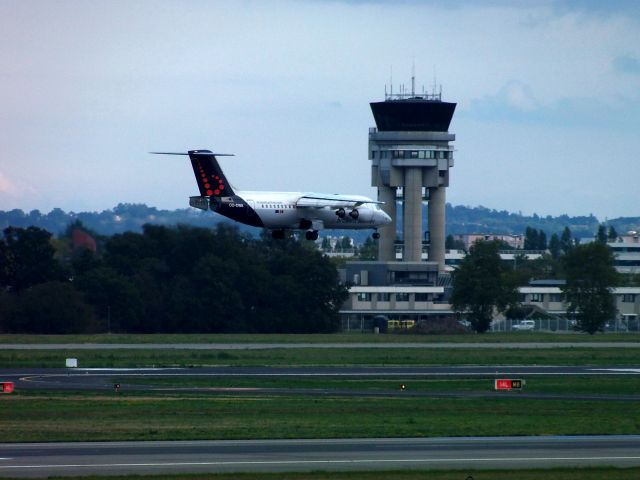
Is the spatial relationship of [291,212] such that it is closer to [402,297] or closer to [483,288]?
[483,288]

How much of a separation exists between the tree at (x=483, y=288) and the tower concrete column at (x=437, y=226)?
42.3 metres

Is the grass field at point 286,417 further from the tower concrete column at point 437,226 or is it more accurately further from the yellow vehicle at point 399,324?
the tower concrete column at point 437,226

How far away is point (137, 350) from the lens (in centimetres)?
10231

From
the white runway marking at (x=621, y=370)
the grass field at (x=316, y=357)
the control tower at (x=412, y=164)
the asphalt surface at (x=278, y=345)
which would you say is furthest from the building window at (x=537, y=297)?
the white runway marking at (x=621, y=370)

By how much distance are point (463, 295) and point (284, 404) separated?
283ft

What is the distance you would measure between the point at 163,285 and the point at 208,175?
5697 centimetres

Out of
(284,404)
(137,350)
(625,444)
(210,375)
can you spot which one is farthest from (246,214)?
(625,444)

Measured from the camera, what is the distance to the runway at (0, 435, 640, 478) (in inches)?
1705

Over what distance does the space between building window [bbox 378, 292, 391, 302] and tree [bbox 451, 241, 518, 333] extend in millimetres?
25528

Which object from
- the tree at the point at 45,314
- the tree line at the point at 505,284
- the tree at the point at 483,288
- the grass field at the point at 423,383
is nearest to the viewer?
the grass field at the point at 423,383

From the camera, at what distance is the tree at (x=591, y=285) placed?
470ft

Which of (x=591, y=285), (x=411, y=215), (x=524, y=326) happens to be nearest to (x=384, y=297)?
(x=411, y=215)

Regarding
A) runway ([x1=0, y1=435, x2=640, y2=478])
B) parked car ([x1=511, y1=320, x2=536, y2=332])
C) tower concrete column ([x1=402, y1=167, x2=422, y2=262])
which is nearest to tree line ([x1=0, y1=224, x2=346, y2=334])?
parked car ([x1=511, y1=320, x2=536, y2=332])

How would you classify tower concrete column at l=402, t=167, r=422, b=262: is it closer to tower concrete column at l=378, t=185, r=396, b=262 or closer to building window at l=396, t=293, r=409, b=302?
tower concrete column at l=378, t=185, r=396, b=262
